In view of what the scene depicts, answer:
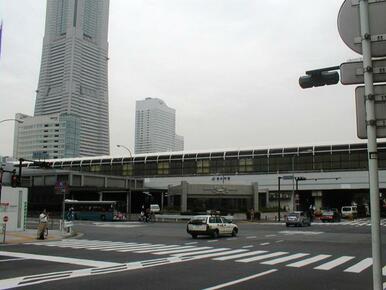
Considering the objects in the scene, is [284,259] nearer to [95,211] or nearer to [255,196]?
[95,211]

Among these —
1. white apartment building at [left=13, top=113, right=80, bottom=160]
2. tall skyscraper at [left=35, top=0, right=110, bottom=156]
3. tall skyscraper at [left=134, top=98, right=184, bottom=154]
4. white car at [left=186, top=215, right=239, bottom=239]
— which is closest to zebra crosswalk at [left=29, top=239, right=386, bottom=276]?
white car at [left=186, top=215, right=239, bottom=239]

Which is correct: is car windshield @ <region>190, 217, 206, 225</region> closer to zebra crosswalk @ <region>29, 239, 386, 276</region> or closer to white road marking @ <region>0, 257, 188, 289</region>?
zebra crosswalk @ <region>29, 239, 386, 276</region>

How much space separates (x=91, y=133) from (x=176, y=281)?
437ft

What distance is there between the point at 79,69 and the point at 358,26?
500 feet

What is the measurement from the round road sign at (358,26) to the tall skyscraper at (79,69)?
123048 mm

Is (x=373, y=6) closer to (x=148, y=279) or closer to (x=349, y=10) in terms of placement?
(x=349, y=10)

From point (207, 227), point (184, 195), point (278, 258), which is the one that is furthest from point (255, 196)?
point (278, 258)

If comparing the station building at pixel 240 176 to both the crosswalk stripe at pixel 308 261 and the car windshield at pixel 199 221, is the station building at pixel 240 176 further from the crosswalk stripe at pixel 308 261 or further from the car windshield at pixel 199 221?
the crosswalk stripe at pixel 308 261

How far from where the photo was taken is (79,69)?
151 meters

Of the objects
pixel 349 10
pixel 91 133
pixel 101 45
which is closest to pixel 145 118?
pixel 91 133

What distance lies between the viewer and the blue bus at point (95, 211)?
6284cm

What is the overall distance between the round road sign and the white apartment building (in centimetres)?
8601

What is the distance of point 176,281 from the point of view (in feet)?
39.2

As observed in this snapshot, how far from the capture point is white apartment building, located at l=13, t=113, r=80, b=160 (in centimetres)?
9419
